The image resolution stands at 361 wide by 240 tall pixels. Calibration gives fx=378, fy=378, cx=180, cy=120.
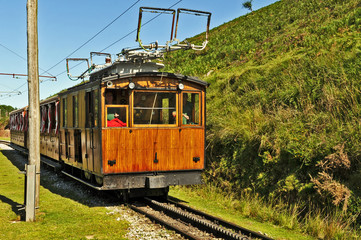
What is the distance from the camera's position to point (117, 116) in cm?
953

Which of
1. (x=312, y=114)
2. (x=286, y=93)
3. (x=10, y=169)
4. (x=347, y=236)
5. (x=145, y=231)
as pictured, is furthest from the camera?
(x=10, y=169)

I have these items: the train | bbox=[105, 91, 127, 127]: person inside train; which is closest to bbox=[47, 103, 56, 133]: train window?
the train

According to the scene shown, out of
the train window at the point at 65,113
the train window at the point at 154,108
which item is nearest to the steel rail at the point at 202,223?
the train window at the point at 154,108

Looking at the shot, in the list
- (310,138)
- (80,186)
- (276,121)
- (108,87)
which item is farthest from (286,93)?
(80,186)

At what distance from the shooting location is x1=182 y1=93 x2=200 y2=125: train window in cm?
1028

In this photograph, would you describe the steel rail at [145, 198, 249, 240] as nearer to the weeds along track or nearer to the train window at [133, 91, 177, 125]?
the weeds along track

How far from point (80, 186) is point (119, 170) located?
4182 mm

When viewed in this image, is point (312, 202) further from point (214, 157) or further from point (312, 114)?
point (214, 157)

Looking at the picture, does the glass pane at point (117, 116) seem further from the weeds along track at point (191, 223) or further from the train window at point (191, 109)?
the weeds along track at point (191, 223)

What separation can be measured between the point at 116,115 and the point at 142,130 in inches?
30.1

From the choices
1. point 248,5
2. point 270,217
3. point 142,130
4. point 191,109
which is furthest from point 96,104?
point 248,5

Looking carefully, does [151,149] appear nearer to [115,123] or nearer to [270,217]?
[115,123]

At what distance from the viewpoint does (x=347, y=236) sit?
6859 millimetres

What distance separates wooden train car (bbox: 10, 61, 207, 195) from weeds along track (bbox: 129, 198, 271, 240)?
1.84ft
